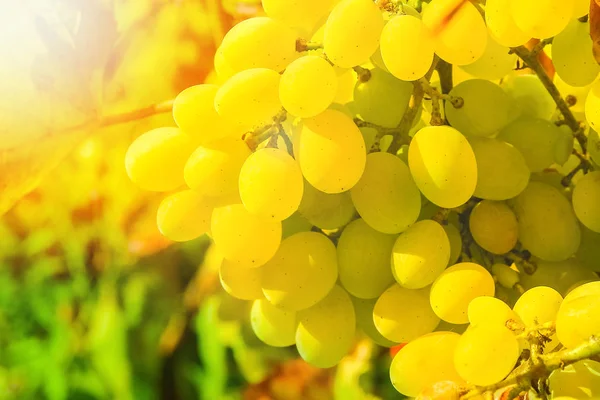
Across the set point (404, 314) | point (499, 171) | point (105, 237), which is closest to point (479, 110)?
point (499, 171)

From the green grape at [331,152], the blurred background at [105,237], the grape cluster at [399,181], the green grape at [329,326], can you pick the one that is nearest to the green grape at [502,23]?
the grape cluster at [399,181]

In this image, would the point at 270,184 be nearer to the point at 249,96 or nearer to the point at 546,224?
the point at 249,96

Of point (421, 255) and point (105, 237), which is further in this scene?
point (105, 237)

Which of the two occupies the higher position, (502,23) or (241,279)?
(502,23)

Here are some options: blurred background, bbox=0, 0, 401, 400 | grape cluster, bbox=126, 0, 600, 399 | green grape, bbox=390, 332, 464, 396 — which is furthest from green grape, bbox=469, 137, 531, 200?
blurred background, bbox=0, 0, 401, 400

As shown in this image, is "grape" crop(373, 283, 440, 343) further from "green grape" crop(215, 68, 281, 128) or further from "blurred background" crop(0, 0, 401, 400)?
"blurred background" crop(0, 0, 401, 400)

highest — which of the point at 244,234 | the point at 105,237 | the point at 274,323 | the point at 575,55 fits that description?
the point at 575,55

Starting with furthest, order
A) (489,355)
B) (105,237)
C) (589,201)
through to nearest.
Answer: (105,237), (589,201), (489,355)
